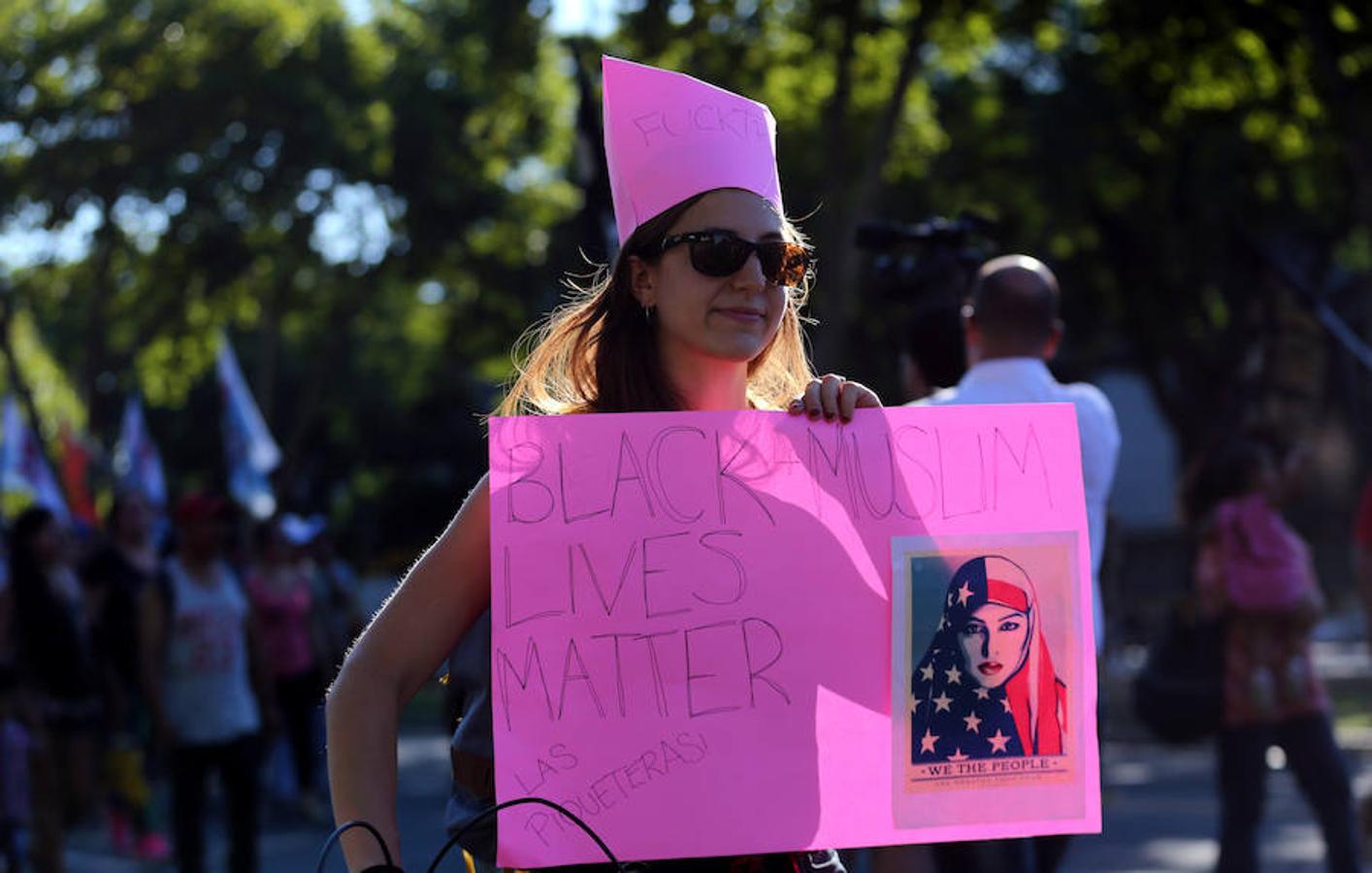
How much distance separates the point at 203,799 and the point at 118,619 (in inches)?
74.3

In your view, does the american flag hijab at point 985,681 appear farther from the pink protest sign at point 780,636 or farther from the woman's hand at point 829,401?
the woman's hand at point 829,401

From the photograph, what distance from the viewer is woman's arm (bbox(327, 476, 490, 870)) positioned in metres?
2.45

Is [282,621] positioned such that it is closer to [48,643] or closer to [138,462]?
[48,643]

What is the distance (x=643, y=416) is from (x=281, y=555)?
10.4 metres

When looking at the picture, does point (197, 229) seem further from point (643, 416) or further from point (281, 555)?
point (643, 416)

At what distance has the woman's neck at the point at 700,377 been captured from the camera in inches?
108

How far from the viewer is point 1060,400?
511 centimetres

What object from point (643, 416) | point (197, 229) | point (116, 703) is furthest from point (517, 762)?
point (197, 229)

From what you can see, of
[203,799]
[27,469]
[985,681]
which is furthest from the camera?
[27,469]

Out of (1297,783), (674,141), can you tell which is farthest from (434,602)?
(1297,783)

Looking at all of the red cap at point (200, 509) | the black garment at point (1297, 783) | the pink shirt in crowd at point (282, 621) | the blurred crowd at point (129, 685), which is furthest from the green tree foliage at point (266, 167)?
the black garment at point (1297, 783)

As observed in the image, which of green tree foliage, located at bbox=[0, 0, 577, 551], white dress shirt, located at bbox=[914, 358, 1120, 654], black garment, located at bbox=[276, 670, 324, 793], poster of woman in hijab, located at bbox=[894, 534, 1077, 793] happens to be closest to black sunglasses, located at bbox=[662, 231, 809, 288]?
poster of woman in hijab, located at bbox=[894, 534, 1077, 793]

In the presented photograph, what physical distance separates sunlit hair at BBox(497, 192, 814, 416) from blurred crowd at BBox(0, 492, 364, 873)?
584 cm

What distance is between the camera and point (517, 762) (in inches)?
96.4
